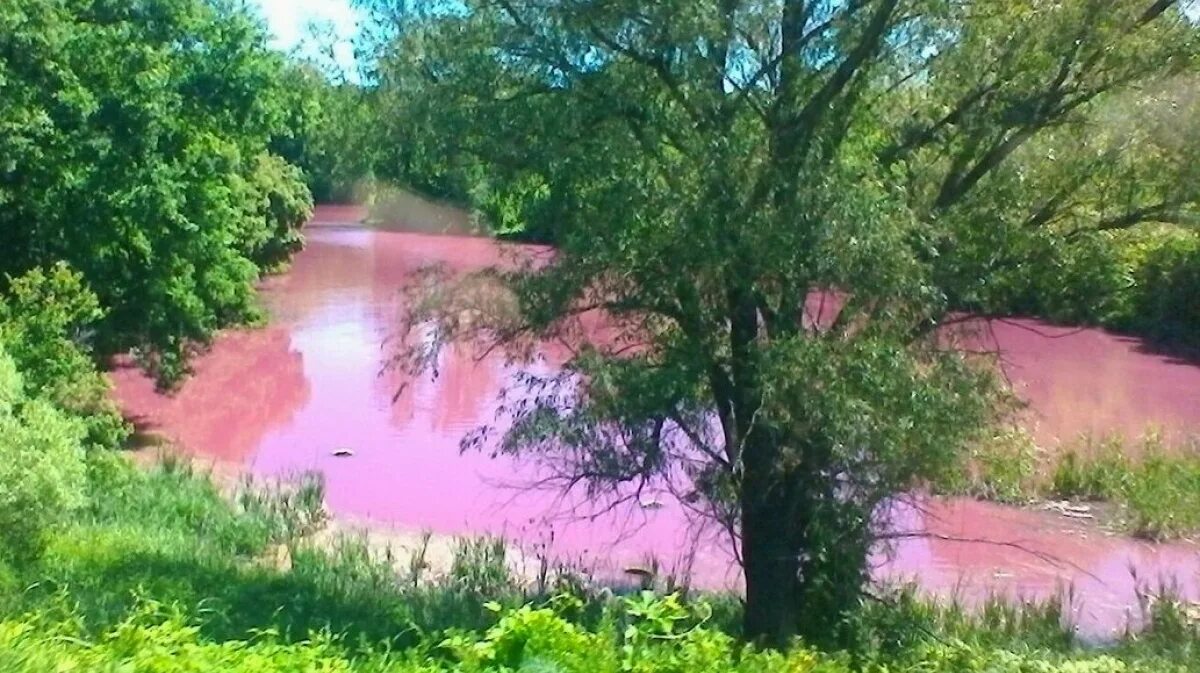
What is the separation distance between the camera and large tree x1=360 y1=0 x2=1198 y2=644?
1091cm

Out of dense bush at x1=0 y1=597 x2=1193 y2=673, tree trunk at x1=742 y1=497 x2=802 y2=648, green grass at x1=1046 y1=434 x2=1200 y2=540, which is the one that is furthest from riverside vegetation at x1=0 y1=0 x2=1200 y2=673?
green grass at x1=1046 y1=434 x2=1200 y2=540

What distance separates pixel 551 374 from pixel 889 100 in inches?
150

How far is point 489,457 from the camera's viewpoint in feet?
57.4

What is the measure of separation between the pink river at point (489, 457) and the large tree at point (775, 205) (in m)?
1.10

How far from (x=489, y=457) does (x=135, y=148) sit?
29.3 feet

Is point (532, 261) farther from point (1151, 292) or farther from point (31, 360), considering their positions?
point (1151, 292)

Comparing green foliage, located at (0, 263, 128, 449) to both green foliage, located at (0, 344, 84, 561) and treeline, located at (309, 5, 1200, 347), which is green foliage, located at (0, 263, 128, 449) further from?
treeline, located at (309, 5, 1200, 347)

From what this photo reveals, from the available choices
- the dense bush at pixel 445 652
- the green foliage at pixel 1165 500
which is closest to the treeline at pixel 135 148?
the green foliage at pixel 1165 500

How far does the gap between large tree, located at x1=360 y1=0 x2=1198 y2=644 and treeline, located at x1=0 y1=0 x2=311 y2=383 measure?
10.7 metres

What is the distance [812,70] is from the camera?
11859mm

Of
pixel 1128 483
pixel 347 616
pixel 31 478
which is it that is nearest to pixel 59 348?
pixel 31 478

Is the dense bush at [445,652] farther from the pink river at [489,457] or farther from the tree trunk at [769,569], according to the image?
the pink river at [489,457]

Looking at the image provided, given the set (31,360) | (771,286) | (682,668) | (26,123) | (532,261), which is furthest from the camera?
(26,123)

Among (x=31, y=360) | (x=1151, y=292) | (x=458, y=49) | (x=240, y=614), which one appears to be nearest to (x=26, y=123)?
(x=31, y=360)
